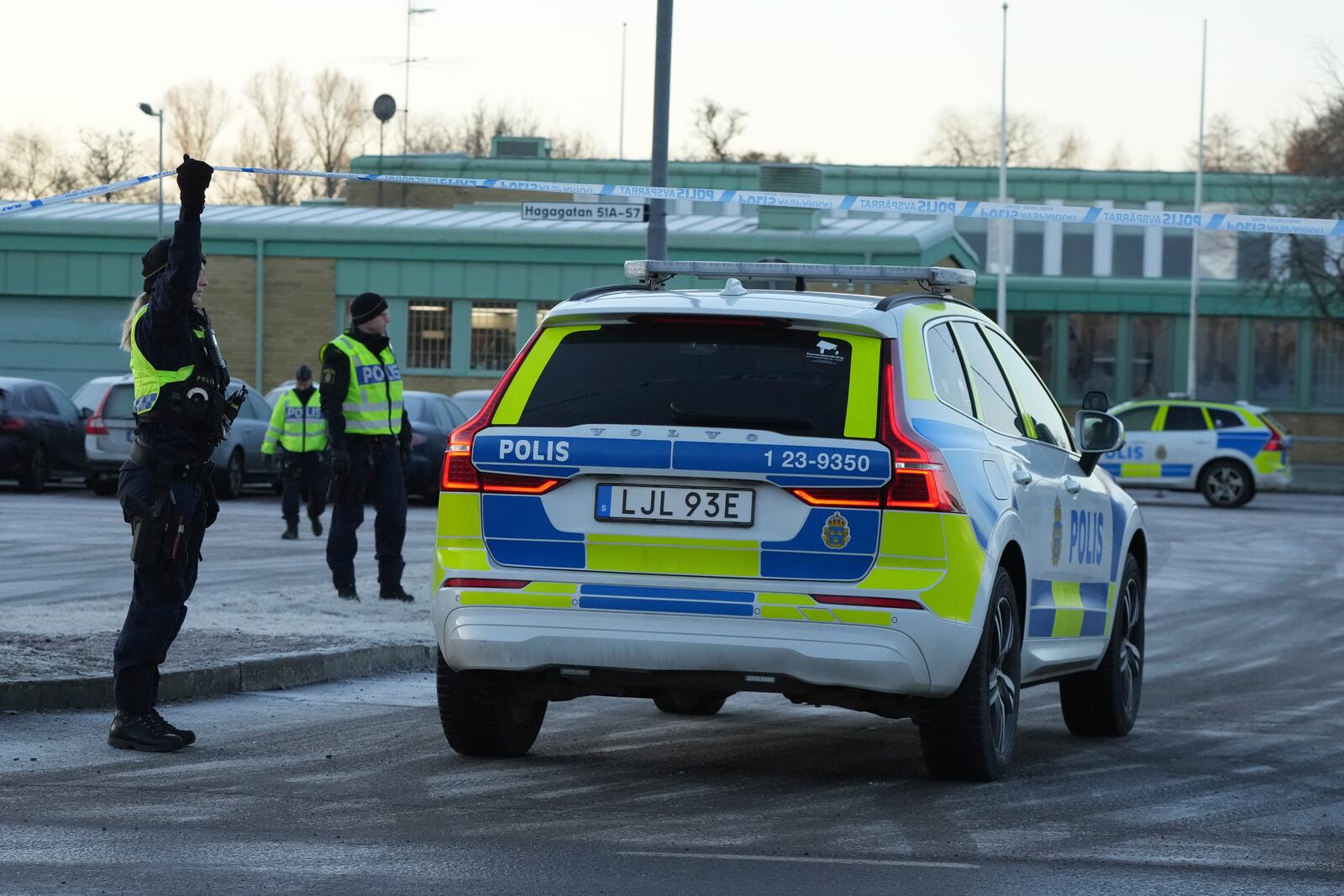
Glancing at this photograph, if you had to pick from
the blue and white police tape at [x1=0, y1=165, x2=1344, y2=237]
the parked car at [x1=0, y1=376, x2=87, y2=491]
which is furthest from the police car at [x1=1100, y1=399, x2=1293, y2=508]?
the blue and white police tape at [x1=0, y1=165, x2=1344, y2=237]

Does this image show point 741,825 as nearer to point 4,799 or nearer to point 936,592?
point 936,592

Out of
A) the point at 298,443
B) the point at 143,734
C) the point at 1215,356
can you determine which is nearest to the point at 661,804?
the point at 143,734

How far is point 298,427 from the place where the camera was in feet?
65.1

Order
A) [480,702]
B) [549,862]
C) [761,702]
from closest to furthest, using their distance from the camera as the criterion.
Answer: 1. [549,862]
2. [480,702]
3. [761,702]

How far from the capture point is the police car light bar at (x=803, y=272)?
7.65m

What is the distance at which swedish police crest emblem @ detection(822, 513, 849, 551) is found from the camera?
6719 mm

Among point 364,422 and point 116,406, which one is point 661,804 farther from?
point 116,406

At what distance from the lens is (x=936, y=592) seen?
6.75 metres

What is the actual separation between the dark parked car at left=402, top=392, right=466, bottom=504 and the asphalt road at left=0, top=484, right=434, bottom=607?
43cm

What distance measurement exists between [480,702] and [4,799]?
1.66 m

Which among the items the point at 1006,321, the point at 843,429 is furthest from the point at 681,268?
the point at 1006,321

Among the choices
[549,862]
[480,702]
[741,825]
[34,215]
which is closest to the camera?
[549,862]

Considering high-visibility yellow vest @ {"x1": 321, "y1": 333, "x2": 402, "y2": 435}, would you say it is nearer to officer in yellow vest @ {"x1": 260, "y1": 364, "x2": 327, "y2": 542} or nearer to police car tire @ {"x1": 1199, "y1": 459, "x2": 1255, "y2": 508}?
officer in yellow vest @ {"x1": 260, "y1": 364, "x2": 327, "y2": 542}

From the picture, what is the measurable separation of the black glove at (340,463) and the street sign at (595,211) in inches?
160
